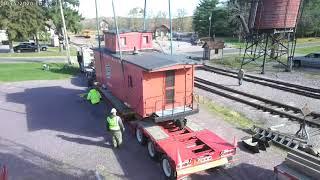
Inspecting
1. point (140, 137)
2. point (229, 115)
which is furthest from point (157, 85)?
point (229, 115)

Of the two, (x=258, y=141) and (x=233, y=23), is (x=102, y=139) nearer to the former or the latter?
(x=258, y=141)

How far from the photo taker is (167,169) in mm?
10289

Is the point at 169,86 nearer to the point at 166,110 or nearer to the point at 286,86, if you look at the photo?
the point at 166,110

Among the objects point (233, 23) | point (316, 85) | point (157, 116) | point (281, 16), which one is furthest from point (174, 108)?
point (233, 23)

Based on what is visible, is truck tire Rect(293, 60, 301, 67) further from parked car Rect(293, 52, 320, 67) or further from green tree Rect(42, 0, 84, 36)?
green tree Rect(42, 0, 84, 36)

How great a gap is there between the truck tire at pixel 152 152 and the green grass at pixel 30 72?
61.8 ft

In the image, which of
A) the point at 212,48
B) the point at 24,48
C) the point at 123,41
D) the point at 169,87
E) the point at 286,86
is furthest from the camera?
the point at 24,48

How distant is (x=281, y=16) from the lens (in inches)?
1234

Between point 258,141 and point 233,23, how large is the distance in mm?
65543

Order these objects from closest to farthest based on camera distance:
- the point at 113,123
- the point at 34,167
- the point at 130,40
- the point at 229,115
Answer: the point at 34,167 → the point at 113,123 → the point at 130,40 → the point at 229,115

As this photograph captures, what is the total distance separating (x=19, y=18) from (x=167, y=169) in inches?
1707

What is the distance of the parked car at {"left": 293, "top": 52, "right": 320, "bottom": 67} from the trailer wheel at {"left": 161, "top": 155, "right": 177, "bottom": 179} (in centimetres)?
2939

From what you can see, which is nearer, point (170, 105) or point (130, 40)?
point (170, 105)

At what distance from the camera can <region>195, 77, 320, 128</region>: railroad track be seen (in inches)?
645
